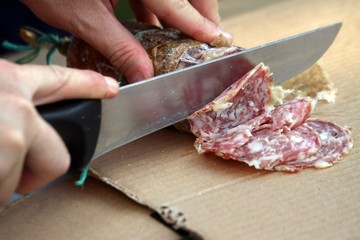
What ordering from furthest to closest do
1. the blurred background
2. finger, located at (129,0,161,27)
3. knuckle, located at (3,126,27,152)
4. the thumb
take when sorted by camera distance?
the blurred background, finger, located at (129,0,161,27), the thumb, knuckle, located at (3,126,27,152)

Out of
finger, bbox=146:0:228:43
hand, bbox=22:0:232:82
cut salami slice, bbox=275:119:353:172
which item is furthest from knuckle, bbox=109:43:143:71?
cut salami slice, bbox=275:119:353:172

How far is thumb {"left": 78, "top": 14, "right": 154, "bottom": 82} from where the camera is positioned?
1.29 metres

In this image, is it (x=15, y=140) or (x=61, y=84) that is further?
(x=61, y=84)

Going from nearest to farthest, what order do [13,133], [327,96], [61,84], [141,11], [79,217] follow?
[13,133] → [61,84] → [79,217] → [327,96] → [141,11]

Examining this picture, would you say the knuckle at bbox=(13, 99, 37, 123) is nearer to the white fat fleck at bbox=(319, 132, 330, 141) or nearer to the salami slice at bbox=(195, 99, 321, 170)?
the salami slice at bbox=(195, 99, 321, 170)

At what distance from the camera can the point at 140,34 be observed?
1.44 metres

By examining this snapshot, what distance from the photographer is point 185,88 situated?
1.21 metres

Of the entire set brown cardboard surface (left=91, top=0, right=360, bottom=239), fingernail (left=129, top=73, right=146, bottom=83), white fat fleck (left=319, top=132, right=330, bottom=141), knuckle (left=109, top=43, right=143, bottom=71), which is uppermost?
knuckle (left=109, top=43, right=143, bottom=71)

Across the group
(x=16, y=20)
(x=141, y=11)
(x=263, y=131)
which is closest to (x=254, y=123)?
(x=263, y=131)

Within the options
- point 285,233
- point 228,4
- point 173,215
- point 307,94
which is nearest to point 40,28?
point 228,4

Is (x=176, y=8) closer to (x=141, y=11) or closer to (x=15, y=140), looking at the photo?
(x=141, y=11)

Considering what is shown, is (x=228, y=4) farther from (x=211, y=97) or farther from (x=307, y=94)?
(x=211, y=97)

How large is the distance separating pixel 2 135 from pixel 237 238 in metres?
0.49

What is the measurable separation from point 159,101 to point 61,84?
0.31 m
